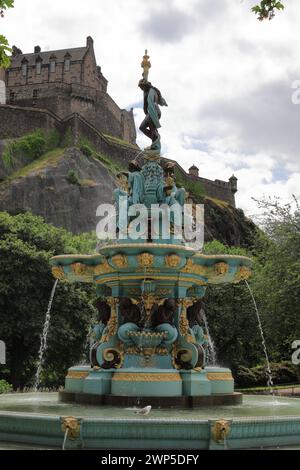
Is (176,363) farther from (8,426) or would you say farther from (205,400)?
(8,426)

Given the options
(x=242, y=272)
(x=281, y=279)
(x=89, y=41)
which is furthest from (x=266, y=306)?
(x=89, y=41)

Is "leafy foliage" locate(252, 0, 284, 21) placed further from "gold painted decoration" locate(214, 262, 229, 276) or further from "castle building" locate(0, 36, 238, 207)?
"castle building" locate(0, 36, 238, 207)

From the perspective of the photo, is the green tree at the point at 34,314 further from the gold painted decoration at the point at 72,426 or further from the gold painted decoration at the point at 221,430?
the gold painted decoration at the point at 221,430

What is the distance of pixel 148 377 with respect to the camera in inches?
454

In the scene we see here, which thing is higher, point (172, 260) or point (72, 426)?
point (172, 260)

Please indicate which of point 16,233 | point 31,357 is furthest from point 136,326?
point 16,233

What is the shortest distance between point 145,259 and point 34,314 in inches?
861

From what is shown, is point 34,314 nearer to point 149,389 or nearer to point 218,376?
point 218,376

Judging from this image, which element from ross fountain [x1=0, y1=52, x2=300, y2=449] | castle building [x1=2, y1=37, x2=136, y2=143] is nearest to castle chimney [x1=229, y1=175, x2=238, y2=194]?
castle building [x1=2, y1=37, x2=136, y2=143]

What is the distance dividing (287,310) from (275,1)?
24.6m

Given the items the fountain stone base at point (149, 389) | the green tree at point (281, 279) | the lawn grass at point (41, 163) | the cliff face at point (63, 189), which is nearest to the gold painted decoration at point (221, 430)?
the fountain stone base at point (149, 389)

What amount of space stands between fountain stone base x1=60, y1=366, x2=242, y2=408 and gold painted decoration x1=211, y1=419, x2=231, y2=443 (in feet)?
10.9

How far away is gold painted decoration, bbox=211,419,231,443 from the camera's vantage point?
7988mm

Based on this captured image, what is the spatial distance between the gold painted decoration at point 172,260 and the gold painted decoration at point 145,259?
0.27 m
